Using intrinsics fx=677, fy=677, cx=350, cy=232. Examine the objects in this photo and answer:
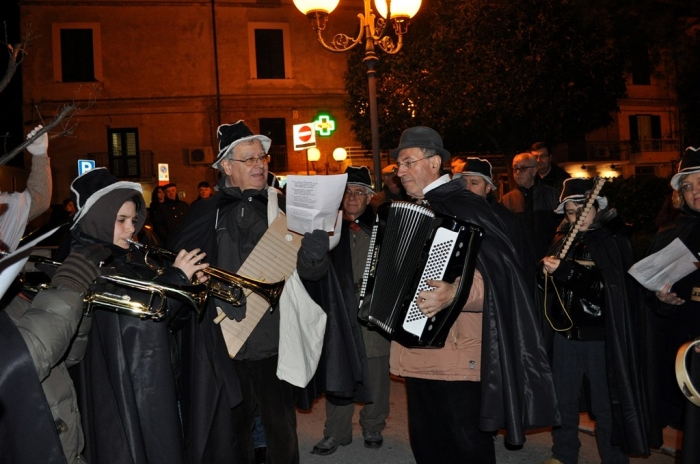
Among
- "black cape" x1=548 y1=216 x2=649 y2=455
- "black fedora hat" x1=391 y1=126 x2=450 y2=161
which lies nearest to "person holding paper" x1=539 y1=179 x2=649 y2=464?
"black cape" x1=548 y1=216 x2=649 y2=455

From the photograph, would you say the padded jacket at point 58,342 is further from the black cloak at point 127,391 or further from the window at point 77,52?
the window at point 77,52

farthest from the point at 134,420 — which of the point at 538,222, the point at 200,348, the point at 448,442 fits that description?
the point at 538,222

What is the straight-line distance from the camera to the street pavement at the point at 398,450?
219 inches

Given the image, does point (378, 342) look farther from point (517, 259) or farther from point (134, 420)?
point (134, 420)

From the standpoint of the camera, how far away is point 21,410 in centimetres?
260

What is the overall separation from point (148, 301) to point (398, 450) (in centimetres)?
328

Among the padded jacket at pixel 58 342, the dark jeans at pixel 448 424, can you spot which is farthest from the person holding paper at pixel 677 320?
the padded jacket at pixel 58 342

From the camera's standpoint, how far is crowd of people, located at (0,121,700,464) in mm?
3146

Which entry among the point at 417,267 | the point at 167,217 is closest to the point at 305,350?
the point at 417,267

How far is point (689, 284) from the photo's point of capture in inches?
178

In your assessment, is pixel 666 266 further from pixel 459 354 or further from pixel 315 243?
pixel 315 243

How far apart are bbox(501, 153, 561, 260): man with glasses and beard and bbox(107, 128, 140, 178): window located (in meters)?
23.8

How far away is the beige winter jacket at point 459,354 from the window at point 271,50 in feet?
88.4

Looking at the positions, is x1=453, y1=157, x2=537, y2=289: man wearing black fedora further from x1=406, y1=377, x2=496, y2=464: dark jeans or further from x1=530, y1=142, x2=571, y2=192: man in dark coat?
x1=530, y1=142, x2=571, y2=192: man in dark coat
